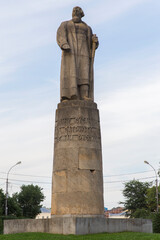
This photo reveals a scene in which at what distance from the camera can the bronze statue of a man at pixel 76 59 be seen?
1730 centimetres

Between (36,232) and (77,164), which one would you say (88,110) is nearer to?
(77,164)

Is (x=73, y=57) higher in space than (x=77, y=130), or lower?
higher

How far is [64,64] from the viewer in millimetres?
17625

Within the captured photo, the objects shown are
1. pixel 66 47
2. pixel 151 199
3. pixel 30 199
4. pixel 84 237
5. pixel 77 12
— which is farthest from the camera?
pixel 30 199

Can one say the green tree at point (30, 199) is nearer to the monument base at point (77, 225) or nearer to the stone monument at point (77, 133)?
the stone monument at point (77, 133)

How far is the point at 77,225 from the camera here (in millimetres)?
13766

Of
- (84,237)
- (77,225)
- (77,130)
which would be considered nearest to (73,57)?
(77,130)

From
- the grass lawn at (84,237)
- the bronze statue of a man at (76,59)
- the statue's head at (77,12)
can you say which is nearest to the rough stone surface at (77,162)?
the bronze statue of a man at (76,59)

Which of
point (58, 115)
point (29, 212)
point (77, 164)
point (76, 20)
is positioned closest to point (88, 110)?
point (58, 115)

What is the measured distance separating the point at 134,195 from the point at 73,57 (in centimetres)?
4610

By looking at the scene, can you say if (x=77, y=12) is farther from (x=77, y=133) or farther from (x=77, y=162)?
(x=77, y=162)

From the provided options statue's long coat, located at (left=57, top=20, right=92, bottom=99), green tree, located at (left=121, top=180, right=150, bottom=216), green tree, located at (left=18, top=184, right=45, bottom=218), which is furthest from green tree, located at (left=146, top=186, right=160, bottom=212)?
statue's long coat, located at (left=57, top=20, right=92, bottom=99)

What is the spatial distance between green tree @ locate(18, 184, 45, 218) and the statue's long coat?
1693 inches

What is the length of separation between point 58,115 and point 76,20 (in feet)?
14.4
